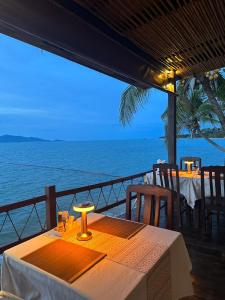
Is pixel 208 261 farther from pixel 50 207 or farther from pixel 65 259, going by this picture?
pixel 65 259

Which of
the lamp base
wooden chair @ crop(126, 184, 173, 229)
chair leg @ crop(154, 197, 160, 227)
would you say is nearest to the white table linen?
wooden chair @ crop(126, 184, 173, 229)

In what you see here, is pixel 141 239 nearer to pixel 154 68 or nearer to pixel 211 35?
pixel 211 35

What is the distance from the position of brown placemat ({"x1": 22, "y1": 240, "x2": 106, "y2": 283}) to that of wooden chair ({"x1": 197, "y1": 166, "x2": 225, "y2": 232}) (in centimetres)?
216

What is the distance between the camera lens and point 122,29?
8.45ft

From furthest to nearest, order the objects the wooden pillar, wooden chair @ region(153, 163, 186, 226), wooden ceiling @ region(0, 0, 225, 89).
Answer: the wooden pillar
wooden chair @ region(153, 163, 186, 226)
wooden ceiling @ region(0, 0, 225, 89)

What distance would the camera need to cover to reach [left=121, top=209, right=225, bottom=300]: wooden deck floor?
200 centimetres

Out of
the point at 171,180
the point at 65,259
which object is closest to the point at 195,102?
the point at 171,180

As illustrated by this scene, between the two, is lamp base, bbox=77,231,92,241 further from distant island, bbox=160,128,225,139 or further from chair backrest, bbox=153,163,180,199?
distant island, bbox=160,128,225,139

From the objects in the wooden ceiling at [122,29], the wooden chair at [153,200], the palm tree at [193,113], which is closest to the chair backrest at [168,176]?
the wooden ceiling at [122,29]

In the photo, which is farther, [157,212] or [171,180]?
[171,180]

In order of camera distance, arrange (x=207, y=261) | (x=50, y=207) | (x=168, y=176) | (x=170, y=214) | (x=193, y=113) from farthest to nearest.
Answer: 1. (x=193, y=113)
2. (x=168, y=176)
3. (x=207, y=261)
4. (x=50, y=207)
5. (x=170, y=214)

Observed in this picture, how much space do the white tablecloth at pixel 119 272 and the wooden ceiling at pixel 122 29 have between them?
5.14ft

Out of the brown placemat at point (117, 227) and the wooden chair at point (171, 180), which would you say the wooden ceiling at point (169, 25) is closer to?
the wooden chair at point (171, 180)

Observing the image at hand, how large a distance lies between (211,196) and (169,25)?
2.16 metres
